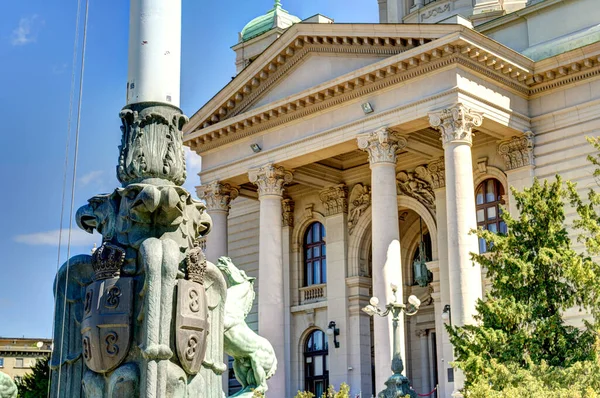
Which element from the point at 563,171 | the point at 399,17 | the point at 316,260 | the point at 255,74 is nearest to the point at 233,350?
the point at 563,171

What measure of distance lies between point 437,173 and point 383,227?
20.7 feet

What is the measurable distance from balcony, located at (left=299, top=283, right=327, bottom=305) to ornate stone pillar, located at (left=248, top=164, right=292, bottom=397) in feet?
18.1

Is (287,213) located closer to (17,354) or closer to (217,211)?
(217,211)

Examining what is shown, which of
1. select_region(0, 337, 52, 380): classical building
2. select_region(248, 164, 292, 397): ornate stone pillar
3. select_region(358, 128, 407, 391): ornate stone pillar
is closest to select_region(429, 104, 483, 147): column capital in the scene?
select_region(358, 128, 407, 391): ornate stone pillar

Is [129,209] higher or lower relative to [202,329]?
higher

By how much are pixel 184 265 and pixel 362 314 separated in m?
29.5

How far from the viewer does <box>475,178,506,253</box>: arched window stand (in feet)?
108

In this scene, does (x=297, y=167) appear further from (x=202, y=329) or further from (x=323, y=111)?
(x=202, y=329)

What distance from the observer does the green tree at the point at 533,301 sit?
21.3 m

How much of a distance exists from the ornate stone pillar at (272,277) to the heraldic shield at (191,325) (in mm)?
24817

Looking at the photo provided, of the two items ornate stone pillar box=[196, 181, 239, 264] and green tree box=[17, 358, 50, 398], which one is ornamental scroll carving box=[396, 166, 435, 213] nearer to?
ornate stone pillar box=[196, 181, 239, 264]

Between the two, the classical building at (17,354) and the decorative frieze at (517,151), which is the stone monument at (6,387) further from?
the classical building at (17,354)

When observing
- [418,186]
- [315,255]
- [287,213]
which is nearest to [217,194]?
[287,213]

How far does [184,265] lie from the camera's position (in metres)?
7.99
